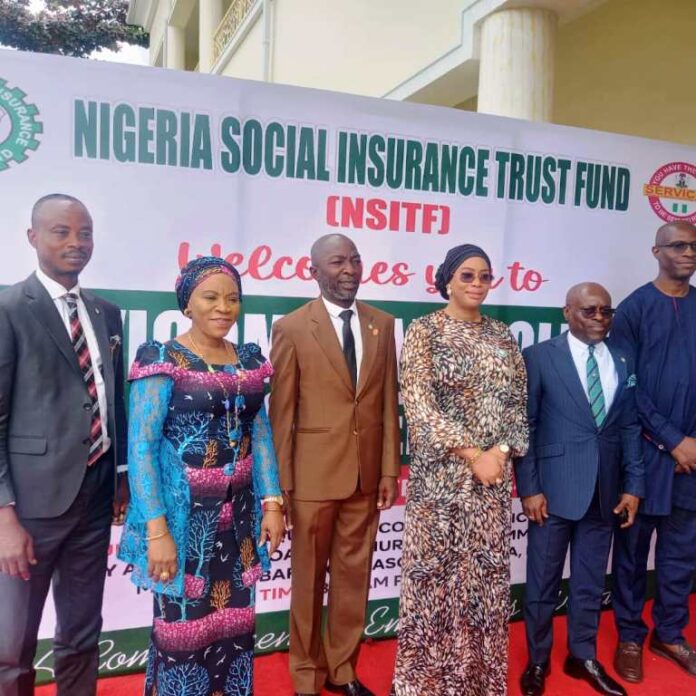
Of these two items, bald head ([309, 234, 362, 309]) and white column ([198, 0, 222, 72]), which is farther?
white column ([198, 0, 222, 72])

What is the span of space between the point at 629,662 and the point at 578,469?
1084 mm

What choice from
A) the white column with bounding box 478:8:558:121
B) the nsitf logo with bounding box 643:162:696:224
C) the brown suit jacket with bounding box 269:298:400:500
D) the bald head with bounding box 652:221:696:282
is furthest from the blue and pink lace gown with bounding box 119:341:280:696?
the white column with bounding box 478:8:558:121

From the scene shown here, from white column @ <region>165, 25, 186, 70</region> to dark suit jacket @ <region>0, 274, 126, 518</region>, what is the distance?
14.3 meters

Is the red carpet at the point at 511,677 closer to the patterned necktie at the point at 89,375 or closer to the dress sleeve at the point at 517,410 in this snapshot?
the dress sleeve at the point at 517,410

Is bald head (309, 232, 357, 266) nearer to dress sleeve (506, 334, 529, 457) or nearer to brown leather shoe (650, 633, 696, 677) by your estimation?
dress sleeve (506, 334, 529, 457)

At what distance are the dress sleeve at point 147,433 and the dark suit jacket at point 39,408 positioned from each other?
32cm

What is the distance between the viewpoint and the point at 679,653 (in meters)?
3.09

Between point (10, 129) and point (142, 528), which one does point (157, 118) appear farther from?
point (142, 528)

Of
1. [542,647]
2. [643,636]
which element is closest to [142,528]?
[542,647]

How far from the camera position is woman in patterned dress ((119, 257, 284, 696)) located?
1867mm

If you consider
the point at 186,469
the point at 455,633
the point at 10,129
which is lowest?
the point at 455,633

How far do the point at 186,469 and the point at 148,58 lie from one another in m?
21.4

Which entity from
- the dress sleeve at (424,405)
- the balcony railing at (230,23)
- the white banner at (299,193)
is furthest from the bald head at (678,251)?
the balcony railing at (230,23)

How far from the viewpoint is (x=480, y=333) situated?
2463mm
